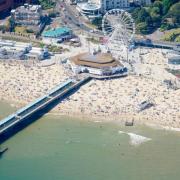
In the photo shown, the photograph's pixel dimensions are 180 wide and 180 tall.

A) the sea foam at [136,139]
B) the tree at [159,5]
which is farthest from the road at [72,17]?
the sea foam at [136,139]

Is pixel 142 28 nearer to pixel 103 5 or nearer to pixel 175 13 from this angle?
pixel 175 13

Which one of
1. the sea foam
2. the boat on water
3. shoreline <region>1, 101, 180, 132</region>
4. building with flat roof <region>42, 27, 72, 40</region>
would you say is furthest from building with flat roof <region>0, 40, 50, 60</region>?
the sea foam

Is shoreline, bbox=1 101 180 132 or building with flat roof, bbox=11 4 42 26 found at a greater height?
building with flat roof, bbox=11 4 42 26

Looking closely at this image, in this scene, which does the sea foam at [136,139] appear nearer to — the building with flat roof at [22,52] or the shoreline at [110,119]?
the shoreline at [110,119]

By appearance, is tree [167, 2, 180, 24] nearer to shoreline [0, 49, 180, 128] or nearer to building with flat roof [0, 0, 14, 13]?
shoreline [0, 49, 180, 128]

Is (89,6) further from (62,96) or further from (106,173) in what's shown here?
(106,173)

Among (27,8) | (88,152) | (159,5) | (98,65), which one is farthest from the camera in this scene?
(27,8)

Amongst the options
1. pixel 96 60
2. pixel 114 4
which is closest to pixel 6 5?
pixel 114 4
